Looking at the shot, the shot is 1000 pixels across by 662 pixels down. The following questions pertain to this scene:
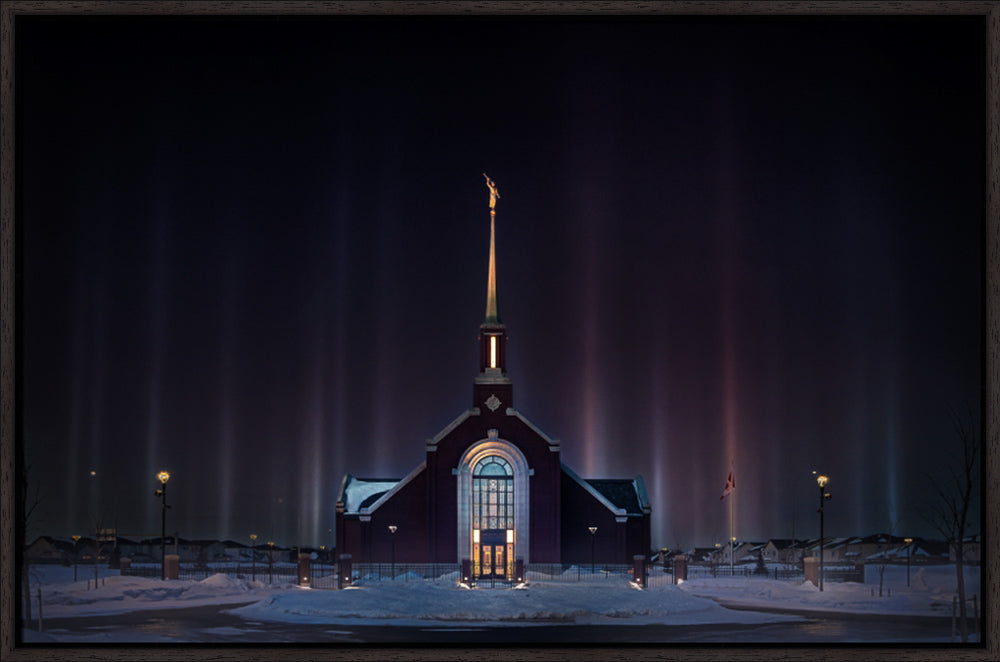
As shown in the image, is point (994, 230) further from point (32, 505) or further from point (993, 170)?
point (32, 505)

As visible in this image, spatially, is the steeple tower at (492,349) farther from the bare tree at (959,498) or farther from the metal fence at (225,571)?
the bare tree at (959,498)

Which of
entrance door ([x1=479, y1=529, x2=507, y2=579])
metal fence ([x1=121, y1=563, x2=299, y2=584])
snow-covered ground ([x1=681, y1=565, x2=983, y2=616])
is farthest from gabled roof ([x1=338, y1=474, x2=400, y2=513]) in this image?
snow-covered ground ([x1=681, y1=565, x2=983, y2=616])

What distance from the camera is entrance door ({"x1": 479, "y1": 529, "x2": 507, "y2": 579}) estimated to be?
2003 cm

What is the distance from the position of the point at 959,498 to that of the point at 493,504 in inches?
306

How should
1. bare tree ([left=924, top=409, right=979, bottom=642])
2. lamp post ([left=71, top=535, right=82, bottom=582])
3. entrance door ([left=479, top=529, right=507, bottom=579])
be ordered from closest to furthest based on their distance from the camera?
bare tree ([left=924, top=409, right=979, bottom=642]) → lamp post ([left=71, top=535, right=82, bottom=582]) → entrance door ([left=479, top=529, right=507, bottom=579])

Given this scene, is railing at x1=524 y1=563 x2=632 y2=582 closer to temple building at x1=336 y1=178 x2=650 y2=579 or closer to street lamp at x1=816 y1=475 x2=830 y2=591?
temple building at x1=336 y1=178 x2=650 y2=579

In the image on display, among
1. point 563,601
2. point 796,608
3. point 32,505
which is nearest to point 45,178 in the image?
point 32,505

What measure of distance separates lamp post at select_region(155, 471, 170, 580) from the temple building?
9.37 feet

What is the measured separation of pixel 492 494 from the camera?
70.1 feet

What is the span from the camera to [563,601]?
1802 centimetres

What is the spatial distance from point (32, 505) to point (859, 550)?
40.5 ft

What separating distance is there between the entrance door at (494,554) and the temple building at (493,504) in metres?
0.02

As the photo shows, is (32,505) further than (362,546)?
No
